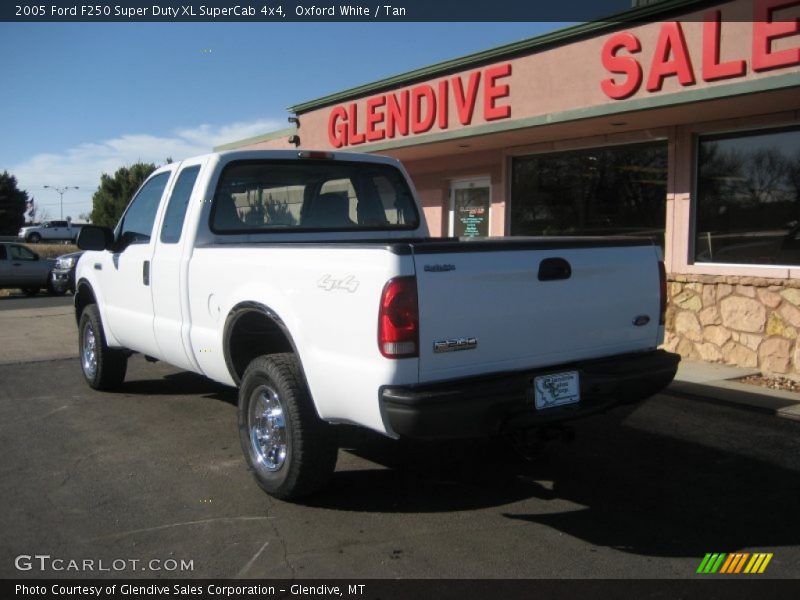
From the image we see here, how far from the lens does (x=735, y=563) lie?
3646 millimetres

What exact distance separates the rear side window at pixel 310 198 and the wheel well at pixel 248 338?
92 centimetres

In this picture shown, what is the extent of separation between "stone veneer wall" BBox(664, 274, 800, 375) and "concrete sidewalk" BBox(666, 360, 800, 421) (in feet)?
0.76

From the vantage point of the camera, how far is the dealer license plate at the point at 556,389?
12.8ft

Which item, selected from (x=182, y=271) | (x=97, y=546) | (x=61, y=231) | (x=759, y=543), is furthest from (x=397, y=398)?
(x=61, y=231)

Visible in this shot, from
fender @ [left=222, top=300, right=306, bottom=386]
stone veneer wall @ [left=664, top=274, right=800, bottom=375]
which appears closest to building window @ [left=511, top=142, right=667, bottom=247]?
stone veneer wall @ [left=664, top=274, right=800, bottom=375]

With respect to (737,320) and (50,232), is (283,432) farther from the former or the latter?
(50,232)

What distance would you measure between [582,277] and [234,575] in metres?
2.36

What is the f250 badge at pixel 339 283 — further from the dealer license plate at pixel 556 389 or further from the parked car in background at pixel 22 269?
the parked car in background at pixel 22 269

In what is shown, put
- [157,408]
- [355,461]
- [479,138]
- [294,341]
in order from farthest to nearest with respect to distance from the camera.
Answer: [479,138] < [157,408] < [355,461] < [294,341]

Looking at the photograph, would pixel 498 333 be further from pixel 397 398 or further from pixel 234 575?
pixel 234 575

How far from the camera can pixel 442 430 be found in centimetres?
359

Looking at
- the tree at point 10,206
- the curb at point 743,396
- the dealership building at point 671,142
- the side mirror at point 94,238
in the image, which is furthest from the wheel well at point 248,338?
the tree at point 10,206

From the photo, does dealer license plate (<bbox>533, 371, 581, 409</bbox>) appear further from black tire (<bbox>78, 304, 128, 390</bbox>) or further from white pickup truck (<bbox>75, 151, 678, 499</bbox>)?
black tire (<bbox>78, 304, 128, 390</bbox>)

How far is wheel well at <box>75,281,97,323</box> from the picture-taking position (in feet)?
23.9
